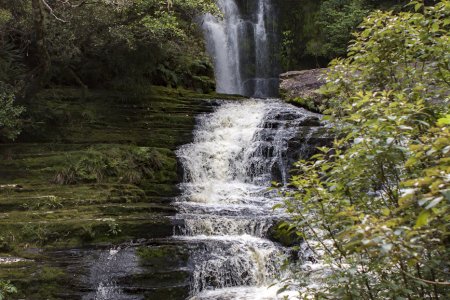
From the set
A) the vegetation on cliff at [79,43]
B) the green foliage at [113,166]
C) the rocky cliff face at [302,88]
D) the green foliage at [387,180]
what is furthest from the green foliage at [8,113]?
the rocky cliff face at [302,88]

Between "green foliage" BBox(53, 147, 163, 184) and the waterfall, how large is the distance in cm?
1088

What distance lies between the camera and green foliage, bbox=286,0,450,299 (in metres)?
1.82

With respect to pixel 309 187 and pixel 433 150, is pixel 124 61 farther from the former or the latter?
pixel 433 150

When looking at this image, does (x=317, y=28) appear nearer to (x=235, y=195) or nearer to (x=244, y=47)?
(x=244, y=47)

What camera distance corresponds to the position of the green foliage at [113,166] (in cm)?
988

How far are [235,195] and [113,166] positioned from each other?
124 inches

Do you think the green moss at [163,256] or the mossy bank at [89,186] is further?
the green moss at [163,256]

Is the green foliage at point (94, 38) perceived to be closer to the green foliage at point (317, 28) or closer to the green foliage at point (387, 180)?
the green foliage at point (317, 28)

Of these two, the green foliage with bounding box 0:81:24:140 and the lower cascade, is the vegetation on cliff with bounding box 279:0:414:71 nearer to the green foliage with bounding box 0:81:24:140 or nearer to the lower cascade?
the lower cascade

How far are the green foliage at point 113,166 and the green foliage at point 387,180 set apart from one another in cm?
732

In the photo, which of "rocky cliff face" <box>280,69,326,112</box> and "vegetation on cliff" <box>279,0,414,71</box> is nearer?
"rocky cliff face" <box>280,69,326,112</box>

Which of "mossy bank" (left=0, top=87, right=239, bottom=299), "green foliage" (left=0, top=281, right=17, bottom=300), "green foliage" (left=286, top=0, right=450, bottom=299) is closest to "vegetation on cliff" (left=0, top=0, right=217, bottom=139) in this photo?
"mossy bank" (left=0, top=87, right=239, bottom=299)

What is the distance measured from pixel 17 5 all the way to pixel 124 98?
4.23m

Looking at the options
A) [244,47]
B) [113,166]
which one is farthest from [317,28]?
[113,166]
